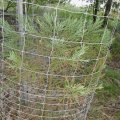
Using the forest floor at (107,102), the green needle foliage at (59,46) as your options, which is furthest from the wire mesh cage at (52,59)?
the forest floor at (107,102)

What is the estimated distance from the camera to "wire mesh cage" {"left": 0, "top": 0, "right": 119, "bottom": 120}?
7.51 feet

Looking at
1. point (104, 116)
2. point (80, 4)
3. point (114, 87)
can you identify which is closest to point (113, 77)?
point (114, 87)

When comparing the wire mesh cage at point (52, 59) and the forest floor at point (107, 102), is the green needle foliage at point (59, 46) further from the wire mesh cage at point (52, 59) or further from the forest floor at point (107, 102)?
the forest floor at point (107, 102)

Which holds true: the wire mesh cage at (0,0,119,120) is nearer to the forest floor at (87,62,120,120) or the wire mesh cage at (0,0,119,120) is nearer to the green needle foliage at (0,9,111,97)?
the green needle foliage at (0,9,111,97)

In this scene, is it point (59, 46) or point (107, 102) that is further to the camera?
point (107, 102)

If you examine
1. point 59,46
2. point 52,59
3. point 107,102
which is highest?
point 59,46

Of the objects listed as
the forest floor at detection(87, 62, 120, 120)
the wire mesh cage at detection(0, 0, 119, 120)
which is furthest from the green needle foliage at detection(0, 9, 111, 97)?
the forest floor at detection(87, 62, 120, 120)

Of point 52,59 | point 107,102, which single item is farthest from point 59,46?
point 107,102

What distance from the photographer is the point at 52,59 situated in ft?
7.62

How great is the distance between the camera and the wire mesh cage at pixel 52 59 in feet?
7.51

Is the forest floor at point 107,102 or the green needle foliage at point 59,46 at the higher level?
the green needle foliage at point 59,46

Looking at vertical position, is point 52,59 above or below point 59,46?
below

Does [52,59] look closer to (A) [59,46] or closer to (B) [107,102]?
(A) [59,46]

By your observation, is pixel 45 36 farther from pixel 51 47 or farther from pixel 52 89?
pixel 52 89
